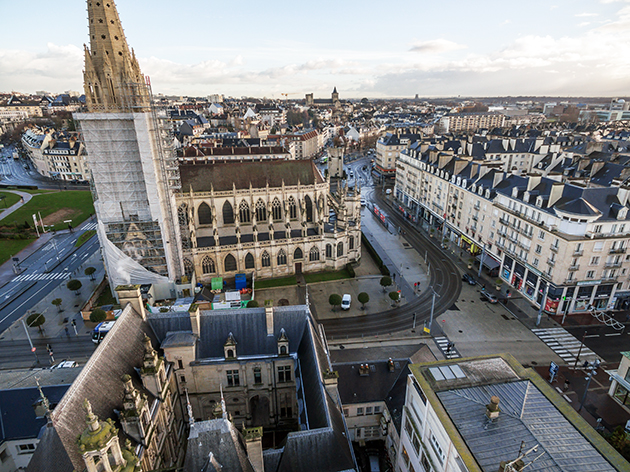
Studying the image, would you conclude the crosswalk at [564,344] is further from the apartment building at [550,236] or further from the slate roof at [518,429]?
the slate roof at [518,429]

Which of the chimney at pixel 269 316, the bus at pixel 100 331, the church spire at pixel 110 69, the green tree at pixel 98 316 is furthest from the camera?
the green tree at pixel 98 316

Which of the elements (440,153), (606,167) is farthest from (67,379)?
(606,167)

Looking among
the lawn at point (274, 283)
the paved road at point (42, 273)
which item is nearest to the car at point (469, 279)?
the lawn at point (274, 283)

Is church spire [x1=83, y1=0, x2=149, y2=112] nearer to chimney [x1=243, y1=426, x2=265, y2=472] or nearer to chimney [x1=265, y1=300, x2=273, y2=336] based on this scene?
chimney [x1=265, y1=300, x2=273, y2=336]

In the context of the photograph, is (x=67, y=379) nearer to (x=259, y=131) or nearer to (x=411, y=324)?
(x=411, y=324)

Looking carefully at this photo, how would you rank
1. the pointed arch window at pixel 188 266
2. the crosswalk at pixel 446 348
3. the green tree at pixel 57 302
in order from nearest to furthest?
the crosswalk at pixel 446 348, the green tree at pixel 57 302, the pointed arch window at pixel 188 266
